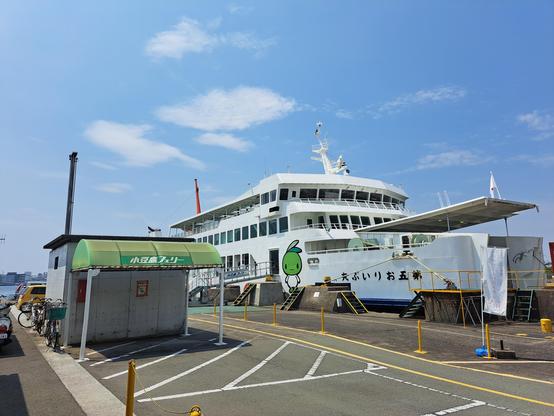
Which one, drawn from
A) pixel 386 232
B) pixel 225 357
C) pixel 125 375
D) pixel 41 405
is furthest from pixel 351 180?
pixel 41 405

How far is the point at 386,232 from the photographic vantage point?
77.9 feet

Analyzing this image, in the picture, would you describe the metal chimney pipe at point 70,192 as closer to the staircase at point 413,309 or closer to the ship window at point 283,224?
the ship window at point 283,224

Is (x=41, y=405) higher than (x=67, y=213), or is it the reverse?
(x=67, y=213)

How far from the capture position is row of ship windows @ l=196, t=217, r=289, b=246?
29234mm

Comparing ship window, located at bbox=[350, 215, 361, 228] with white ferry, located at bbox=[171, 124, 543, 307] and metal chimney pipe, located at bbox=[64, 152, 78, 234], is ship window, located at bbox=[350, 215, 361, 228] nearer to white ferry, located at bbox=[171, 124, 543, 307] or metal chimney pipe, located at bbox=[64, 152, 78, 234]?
white ferry, located at bbox=[171, 124, 543, 307]

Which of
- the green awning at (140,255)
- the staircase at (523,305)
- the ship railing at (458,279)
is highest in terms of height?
the green awning at (140,255)

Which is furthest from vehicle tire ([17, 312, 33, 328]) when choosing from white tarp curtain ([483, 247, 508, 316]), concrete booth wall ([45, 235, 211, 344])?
white tarp curtain ([483, 247, 508, 316])

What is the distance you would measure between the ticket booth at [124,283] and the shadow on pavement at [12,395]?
9.64ft

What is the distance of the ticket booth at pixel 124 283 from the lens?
11078mm

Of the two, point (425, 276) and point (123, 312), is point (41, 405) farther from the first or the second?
point (425, 276)

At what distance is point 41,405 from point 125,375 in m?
1.98

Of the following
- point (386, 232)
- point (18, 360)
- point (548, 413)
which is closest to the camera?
point (548, 413)

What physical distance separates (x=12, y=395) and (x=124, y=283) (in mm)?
6134

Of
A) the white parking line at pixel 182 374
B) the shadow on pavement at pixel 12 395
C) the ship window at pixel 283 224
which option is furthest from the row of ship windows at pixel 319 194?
the shadow on pavement at pixel 12 395
